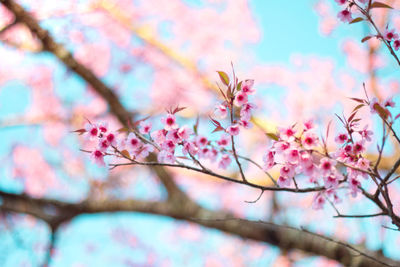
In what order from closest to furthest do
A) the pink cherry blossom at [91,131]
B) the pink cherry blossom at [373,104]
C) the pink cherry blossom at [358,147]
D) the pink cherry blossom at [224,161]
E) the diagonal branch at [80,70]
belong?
the pink cherry blossom at [373,104] < the pink cherry blossom at [358,147] < the pink cherry blossom at [91,131] < the pink cherry blossom at [224,161] < the diagonal branch at [80,70]

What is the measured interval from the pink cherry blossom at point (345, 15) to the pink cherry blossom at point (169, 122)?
36.8 inches

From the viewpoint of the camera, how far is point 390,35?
149 centimetres

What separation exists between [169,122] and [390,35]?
1039 millimetres

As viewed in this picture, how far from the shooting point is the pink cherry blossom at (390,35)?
148 centimetres

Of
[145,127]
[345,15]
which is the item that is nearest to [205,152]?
[145,127]

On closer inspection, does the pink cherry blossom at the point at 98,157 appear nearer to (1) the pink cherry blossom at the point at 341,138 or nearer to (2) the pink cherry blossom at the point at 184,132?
(2) the pink cherry blossom at the point at 184,132

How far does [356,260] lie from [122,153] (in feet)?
7.48

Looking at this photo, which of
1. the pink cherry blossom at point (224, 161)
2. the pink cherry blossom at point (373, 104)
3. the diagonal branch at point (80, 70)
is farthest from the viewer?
the diagonal branch at point (80, 70)

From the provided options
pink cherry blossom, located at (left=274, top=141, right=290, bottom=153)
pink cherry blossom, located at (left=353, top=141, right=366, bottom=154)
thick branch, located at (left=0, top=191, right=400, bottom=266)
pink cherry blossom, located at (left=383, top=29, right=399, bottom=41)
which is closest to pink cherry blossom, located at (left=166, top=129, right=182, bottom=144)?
pink cherry blossom, located at (left=274, top=141, right=290, bottom=153)

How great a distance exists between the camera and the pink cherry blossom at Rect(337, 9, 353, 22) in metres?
1.61

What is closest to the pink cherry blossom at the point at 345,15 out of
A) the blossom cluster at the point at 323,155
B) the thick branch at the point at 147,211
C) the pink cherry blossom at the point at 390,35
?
the pink cherry blossom at the point at 390,35

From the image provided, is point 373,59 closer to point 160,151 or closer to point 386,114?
point 386,114

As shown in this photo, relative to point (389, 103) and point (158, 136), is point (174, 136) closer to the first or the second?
point (158, 136)

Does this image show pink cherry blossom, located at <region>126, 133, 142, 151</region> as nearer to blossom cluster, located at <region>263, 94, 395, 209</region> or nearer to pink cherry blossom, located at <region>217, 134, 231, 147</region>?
pink cherry blossom, located at <region>217, 134, 231, 147</region>
